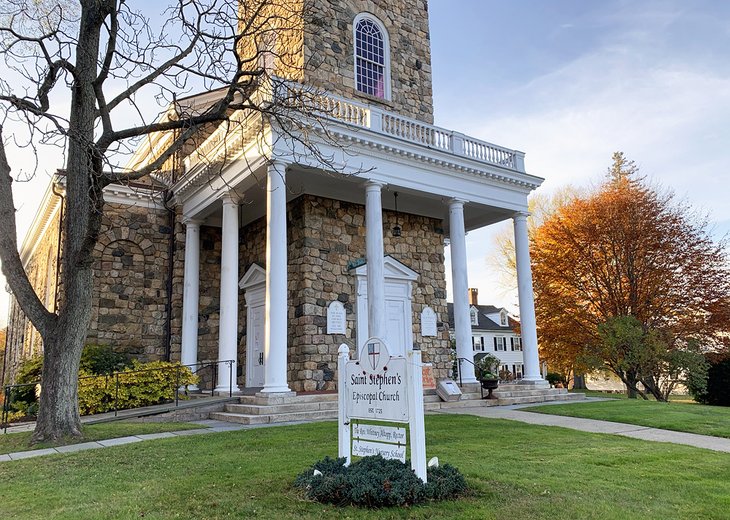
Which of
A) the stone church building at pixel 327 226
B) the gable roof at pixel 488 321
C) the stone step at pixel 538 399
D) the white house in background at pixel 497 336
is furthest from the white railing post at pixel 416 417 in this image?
the gable roof at pixel 488 321

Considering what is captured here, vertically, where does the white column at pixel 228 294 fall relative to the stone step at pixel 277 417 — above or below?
above

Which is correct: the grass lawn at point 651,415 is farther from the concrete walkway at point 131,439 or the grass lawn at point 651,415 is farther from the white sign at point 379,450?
the white sign at point 379,450

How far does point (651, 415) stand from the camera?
10523mm

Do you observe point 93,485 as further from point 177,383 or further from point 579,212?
point 579,212

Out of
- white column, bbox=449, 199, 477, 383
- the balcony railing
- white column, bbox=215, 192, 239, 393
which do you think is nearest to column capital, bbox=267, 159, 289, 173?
the balcony railing

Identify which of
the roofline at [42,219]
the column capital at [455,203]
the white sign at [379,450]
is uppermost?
the roofline at [42,219]

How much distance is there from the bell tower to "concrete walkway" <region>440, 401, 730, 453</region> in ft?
29.6

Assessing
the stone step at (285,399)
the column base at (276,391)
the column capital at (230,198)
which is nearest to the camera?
the stone step at (285,399)

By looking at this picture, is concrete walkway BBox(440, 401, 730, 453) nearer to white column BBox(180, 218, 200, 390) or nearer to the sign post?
the sign post

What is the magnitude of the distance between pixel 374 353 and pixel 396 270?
10250 mm

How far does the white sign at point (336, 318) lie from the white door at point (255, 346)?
230cm

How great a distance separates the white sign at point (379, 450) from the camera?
4738 millimetres

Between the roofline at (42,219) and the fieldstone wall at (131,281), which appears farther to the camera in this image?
the roofline at (42,219)

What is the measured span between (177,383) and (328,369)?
11.9ft
